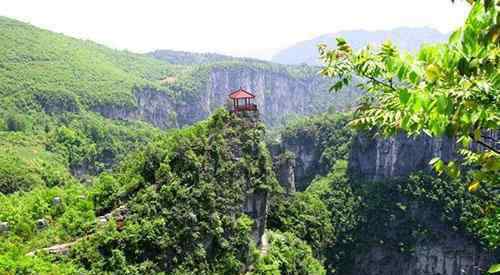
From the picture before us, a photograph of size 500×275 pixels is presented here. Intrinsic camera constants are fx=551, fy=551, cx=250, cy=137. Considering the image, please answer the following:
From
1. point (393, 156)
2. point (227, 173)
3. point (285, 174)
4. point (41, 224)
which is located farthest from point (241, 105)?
point (393, 156)

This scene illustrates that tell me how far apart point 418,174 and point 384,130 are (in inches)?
2523

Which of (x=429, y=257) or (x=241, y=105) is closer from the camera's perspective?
(x=241, y=105)

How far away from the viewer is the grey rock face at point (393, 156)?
67.6m

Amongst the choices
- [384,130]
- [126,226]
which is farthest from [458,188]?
[384,130]

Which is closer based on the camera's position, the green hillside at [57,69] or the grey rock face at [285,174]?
the grey rock face at [285,174]

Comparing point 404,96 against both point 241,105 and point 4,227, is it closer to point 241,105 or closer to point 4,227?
point 4,227

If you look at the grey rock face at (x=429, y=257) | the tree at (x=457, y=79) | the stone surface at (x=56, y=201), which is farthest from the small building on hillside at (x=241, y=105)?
the grey rock face at (x=429, y=257)

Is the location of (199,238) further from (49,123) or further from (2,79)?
(2,79)

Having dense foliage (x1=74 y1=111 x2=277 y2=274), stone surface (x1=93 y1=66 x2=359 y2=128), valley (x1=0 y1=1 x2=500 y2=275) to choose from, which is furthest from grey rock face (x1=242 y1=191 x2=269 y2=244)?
stone surface (x1=93 y1=66 x2=359 y2=128)

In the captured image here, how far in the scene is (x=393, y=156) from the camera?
6925 centimetres

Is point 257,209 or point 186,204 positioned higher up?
point 186,204

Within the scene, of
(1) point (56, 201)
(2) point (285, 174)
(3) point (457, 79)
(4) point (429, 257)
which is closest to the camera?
(3) point (457, 79)

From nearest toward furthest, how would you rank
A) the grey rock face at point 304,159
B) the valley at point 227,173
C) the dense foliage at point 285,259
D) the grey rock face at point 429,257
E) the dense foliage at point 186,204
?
the valley at point 227,173 < the dense foliage at point 186,204 < the dense foliage at point 285,259 < the grey rock face at point 429,257 < the grey rock face at point 304,159

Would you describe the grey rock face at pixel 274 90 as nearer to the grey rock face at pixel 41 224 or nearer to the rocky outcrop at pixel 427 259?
the rocky outcrop at pixel 427 259
